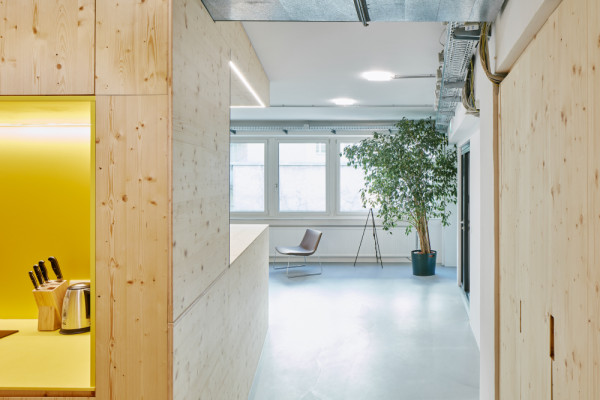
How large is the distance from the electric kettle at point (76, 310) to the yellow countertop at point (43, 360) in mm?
33

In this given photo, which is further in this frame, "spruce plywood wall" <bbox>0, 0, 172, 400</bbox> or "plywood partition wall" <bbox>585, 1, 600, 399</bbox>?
"spruce plywood wall" <bbox>0, 0, 172, 400</bbox>

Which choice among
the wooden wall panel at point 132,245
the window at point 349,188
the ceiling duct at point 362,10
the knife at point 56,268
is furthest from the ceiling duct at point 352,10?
the window at point 349,188

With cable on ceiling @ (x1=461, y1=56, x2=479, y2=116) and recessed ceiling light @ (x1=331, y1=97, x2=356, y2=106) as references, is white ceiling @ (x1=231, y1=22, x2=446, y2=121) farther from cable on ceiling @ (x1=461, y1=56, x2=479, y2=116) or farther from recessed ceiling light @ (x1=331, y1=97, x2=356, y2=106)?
cable on ceiling @ (x1=461, y1=56, x2=479, y2=116)

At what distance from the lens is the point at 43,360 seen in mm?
1818

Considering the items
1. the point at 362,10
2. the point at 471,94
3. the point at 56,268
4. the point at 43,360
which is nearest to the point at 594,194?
the point at 362,10

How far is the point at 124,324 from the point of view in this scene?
5.61ft

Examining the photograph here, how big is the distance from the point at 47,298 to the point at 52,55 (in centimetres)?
106

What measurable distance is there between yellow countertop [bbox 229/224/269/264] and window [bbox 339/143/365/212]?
427cm

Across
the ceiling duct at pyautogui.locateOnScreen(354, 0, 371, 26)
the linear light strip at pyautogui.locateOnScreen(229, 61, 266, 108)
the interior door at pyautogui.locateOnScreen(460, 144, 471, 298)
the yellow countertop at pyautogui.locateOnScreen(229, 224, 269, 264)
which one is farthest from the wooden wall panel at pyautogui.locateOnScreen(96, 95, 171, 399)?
the interior door at pyautogui.locateOnScreen(460, 144, 471, 298)

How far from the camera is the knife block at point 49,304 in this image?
2.05 meters

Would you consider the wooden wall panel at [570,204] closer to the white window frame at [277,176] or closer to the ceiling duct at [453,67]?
the ceiling duct at [453,67]

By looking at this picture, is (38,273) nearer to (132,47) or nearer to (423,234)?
(132,47)

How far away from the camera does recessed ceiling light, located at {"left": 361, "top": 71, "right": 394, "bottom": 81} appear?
468cm

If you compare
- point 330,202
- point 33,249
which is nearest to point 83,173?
point 33,249
